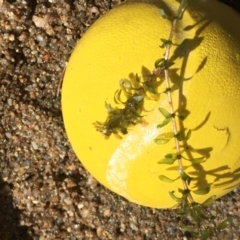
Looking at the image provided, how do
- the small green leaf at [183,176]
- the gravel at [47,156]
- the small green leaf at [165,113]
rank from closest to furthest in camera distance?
the small green leaf at [165,113], the small green leaf at [183,176], the gravel at [47,156]

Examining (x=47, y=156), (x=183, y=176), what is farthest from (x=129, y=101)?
(x=47, y=156)

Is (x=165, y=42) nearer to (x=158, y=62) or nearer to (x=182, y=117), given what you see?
(x=158, y=62)

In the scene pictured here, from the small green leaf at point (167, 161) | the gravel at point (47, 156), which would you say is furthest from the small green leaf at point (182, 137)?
the gravel at point (47, 156)

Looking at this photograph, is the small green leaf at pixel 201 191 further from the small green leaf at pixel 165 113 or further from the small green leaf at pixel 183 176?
the small green leaf at pixel 165 113

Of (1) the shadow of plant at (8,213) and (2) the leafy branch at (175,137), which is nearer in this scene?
(2) the leafy branch at (175,137)

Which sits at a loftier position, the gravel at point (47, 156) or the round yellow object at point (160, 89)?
the round yellow object at point (160, 89)

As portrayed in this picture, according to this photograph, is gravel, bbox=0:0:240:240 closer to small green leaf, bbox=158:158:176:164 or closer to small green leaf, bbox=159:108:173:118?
small green leaf, bbox=158:158:176:164

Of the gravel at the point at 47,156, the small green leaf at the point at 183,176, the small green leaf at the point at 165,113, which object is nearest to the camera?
the small green leaf at the point at 165,113
